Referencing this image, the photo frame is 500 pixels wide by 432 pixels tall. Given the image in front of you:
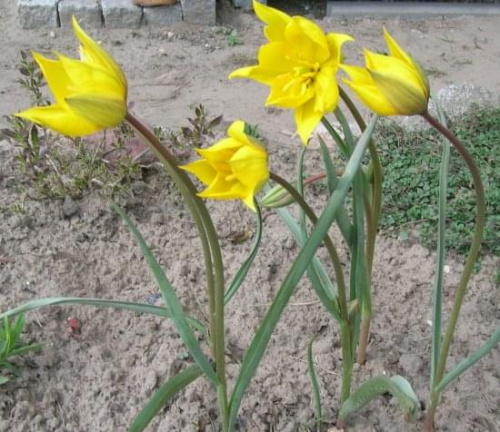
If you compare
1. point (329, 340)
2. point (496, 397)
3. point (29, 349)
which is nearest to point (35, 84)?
point (29, 349)

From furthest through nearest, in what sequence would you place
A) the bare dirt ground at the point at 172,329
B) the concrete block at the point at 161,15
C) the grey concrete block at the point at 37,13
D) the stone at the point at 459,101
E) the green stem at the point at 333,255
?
the concrete block at the point at 161,15 < the grey concrete block at the point at 37,13 < the stone at the point at 459,101 < the bare dirt ground at the point at 172,329 < the green stem at the point at 333,255

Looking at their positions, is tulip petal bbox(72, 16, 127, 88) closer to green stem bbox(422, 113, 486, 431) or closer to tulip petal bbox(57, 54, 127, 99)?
tulip petal bbox(57, 54, 127, 99)

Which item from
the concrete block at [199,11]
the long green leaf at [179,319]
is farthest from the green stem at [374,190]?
the concrete block at [199,11]

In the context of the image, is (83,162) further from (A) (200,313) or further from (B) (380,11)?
(B) (380,11)

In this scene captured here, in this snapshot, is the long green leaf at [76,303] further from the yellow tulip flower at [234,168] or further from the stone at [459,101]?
the stone at [459,101]

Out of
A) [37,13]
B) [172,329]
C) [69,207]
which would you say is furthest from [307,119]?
[37,13]

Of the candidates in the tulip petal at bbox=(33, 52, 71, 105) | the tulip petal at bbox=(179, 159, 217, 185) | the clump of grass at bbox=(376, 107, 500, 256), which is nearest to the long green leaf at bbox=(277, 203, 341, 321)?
the tulip petal at bbox=(179, 159, 217, 185)
